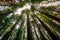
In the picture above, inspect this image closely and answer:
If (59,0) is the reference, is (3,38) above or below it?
below

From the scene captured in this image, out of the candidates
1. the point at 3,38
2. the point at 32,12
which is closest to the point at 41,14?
the point at 32,12

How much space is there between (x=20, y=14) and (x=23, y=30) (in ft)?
0.45

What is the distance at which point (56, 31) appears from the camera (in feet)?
3.81

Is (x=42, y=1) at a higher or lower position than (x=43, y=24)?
higher

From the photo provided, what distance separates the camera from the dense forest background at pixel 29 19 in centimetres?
119

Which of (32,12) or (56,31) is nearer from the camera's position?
(56,31)

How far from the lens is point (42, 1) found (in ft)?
4.13

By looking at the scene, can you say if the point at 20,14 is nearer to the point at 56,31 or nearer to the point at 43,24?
the point at 43,24

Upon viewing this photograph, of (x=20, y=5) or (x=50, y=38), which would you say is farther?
(x=20, y=5)

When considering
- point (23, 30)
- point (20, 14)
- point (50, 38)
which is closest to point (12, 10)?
point (20, 14)

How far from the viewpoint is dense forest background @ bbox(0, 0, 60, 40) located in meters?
1.19

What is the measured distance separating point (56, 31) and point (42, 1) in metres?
0.27

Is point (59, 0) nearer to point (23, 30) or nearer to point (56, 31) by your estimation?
point (56, 31)

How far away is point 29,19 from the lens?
1251 millimetres
